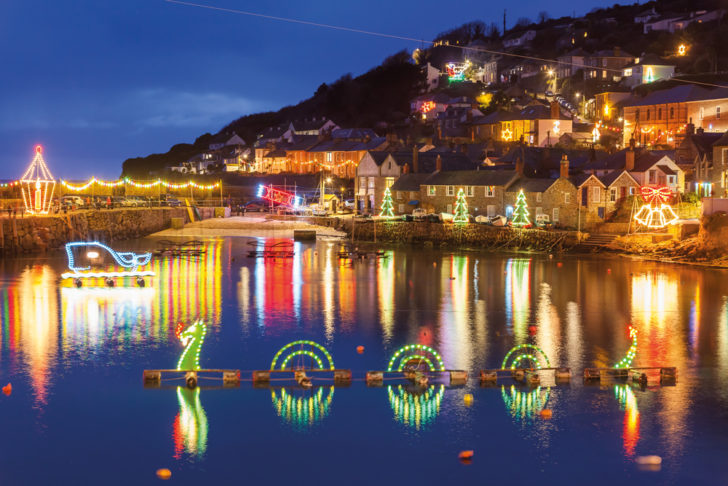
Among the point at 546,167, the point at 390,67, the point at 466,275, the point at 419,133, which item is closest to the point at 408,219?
the point at 546,167

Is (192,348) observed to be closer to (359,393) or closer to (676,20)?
(359,393)

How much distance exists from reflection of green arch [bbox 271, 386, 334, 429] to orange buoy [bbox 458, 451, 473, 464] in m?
3.73

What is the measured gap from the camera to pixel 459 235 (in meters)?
58.1

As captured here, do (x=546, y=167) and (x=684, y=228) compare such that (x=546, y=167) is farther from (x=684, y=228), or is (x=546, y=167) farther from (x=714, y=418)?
(x=714, y=418)

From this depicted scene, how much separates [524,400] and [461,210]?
42266 millimetres

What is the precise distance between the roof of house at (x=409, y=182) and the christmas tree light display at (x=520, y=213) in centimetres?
1171

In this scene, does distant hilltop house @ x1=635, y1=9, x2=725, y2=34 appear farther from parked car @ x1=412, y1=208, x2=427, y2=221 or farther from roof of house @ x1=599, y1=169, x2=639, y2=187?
parked car @ x1=412, y1=208, x2=427, y2=221

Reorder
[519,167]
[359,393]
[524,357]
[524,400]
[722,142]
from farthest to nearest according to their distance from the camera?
[519,167], [722,142], [524,357], [359,393], [524,400]

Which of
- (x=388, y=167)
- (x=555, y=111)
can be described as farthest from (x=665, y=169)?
(x=555, y=111)

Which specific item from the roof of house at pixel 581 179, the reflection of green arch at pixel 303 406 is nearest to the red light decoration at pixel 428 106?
the roof of house at pixel 581 179

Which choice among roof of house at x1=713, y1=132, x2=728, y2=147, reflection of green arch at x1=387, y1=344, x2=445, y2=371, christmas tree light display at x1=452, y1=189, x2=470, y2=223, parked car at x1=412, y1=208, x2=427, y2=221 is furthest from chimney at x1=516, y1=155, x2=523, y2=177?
reflection of green arch at x1=387, y1=344, x2=445, y2=371

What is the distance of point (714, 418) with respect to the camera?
747 inches

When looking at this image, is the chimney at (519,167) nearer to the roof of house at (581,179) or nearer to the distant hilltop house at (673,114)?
the roof of house at (581,179)

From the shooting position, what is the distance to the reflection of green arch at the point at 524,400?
1947cm
